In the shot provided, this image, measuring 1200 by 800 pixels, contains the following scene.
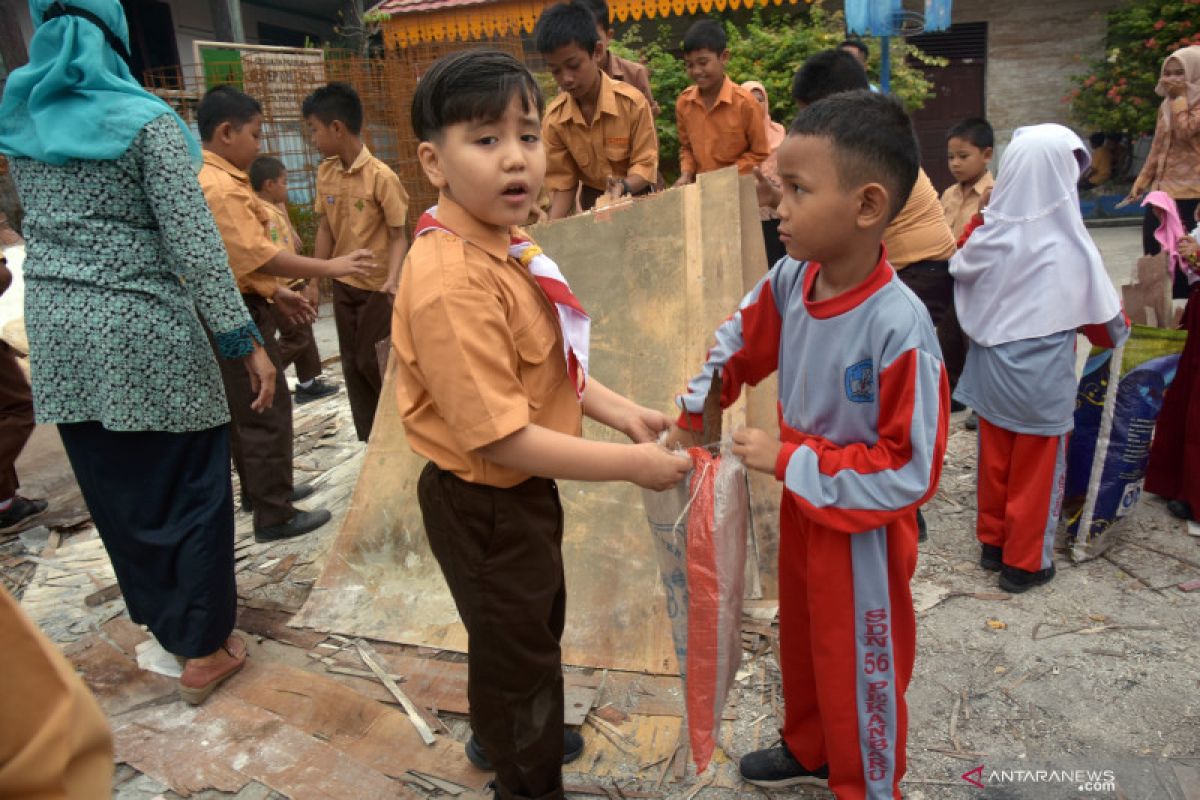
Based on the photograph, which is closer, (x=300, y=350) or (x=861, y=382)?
(x=861, y=382)

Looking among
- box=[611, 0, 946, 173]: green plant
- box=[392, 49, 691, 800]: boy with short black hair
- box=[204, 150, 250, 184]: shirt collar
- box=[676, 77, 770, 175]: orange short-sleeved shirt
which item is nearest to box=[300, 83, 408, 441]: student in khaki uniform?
box=[204, 150, 250, 184]: shirt collar

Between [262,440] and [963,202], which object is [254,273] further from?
[963,202]

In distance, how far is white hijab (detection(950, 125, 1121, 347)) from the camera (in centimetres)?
323

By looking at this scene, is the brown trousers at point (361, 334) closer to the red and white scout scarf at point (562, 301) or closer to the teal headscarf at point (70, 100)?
the teal headscarf at point (70, 100)

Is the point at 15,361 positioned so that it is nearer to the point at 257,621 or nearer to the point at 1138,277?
the point at 257,621

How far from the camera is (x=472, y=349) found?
170 cm

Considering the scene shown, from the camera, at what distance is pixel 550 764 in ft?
7.34

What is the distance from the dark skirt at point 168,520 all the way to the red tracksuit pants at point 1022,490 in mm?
3172

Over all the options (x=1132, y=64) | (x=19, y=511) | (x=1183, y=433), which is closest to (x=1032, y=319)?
(x=1183, y=433)

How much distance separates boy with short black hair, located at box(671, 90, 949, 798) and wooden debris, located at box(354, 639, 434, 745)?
1.32 metres

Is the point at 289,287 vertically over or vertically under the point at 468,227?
under

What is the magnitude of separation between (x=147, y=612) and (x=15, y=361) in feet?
8.68

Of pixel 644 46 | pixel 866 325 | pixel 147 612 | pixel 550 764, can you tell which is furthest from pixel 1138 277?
pixel 644 46

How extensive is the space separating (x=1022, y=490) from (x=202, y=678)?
337 cm
